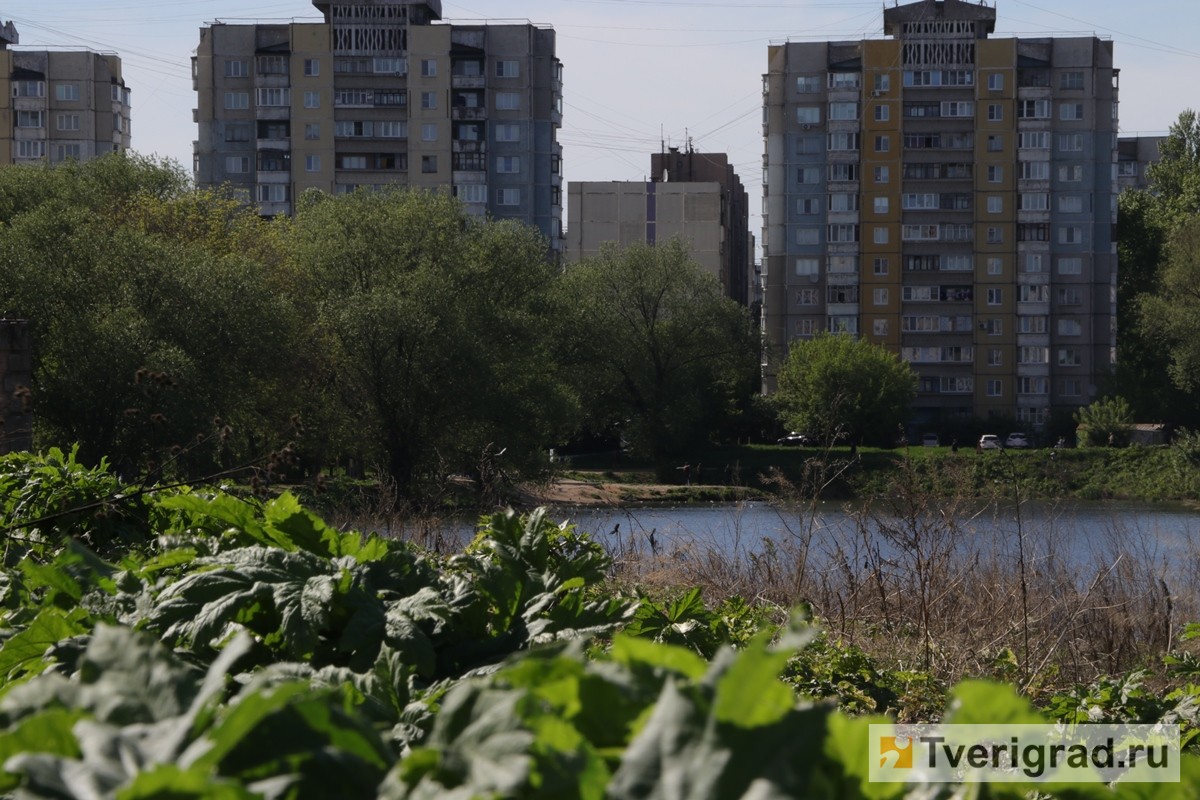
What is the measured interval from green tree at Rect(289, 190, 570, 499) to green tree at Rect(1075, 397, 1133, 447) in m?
24.0

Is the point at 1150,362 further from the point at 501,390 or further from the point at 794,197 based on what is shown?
the point at 501,390

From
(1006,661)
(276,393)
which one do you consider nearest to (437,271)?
(276,393)

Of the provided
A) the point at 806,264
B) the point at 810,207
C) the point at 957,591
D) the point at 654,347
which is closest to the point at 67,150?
the point at 810,207

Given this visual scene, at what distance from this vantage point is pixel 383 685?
84.9 inches

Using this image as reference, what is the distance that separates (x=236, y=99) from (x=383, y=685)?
80886 mm

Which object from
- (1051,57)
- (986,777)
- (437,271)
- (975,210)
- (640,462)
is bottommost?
(640,462)

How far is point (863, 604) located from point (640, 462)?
Answer: 46.2 meters

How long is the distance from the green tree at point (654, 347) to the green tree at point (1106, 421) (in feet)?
47.1

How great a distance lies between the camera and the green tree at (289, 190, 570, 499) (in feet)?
113

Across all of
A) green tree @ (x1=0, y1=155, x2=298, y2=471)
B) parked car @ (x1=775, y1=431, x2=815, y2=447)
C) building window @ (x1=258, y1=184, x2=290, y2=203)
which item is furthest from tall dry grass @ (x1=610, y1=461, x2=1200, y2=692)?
building window @ (x1=258, y1=184, x2=290, y2=203)

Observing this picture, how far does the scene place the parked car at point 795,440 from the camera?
57559 mm

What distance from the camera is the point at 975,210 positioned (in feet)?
251

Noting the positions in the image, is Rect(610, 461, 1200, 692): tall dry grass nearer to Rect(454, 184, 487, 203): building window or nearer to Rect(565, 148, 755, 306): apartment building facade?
Rect(454, 184, 487, 203): building window

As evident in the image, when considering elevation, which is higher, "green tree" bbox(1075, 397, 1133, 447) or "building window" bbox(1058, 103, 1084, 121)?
"building window" bbox(1058, 103, 1084, 121)
